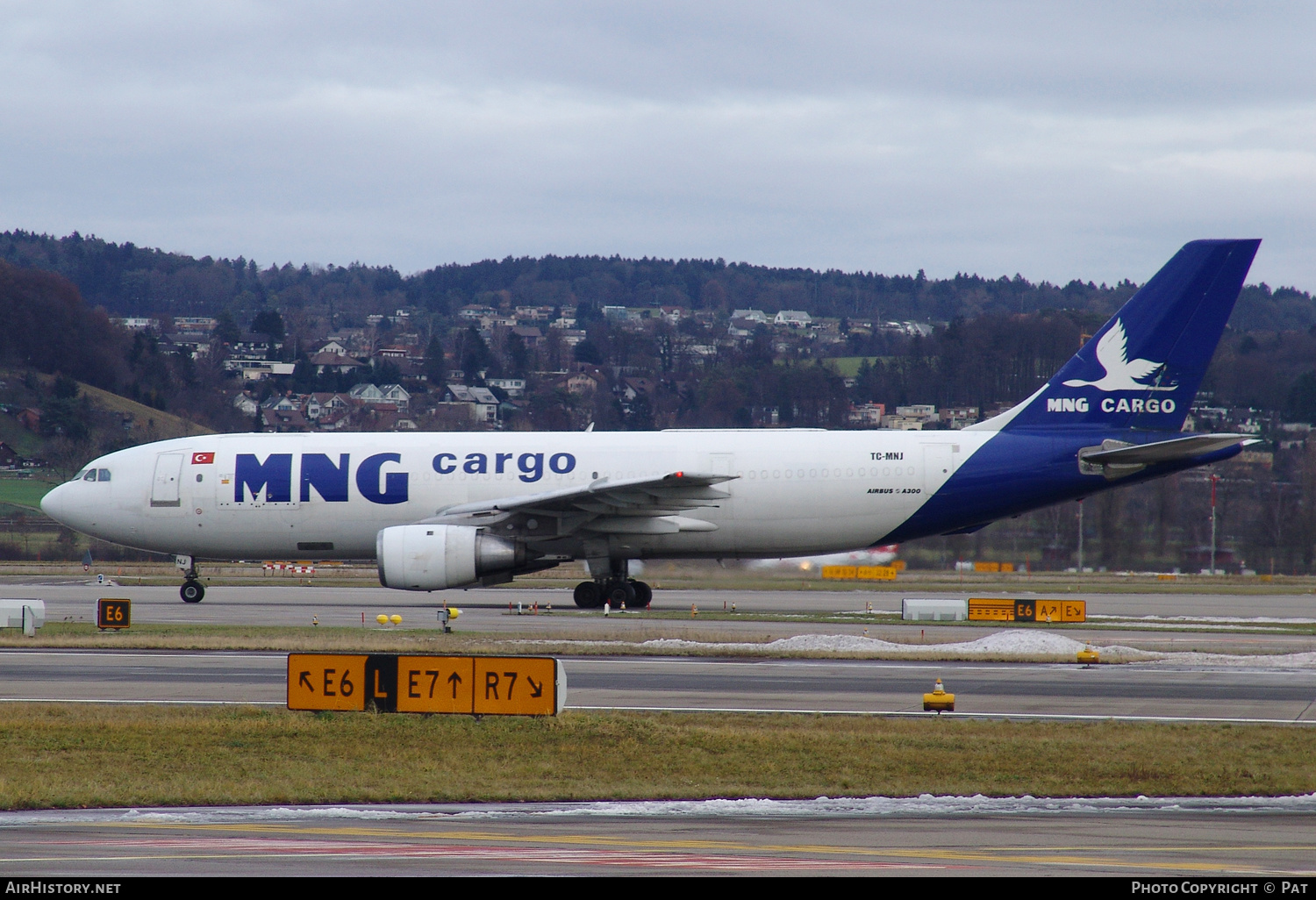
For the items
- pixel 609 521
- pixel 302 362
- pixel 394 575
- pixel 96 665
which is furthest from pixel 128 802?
pixel 302 362

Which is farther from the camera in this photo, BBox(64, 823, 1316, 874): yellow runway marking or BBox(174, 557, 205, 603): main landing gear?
BBox(174, 557, 205, 603): main landing gear

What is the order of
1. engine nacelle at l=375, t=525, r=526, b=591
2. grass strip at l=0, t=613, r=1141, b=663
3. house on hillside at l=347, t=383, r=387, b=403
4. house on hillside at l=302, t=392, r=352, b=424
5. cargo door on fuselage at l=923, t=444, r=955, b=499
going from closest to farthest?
grass strip at l=0, t=613, r=1141, b=663
engine nacelle at l=375, t=525, r=526, b=591
cargo door on fuselage at l=923, t=444, r=955, b=499
house on hillside at l=302, t=392, r=352, b=424
house on hillside at l=347, t=383, r=387, b=403

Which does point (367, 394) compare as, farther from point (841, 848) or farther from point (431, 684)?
point (841, 848)

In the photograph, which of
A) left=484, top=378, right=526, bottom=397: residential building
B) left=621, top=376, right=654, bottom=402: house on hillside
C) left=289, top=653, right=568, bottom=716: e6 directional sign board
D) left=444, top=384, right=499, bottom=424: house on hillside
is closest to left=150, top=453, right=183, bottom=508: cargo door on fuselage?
left=289, top=653, right=568, bottom=716: e6 directional sign board

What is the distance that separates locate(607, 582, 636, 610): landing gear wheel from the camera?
3209 centimetres

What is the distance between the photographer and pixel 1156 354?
31.1 metres

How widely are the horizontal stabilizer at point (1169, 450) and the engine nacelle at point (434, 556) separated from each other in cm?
1444

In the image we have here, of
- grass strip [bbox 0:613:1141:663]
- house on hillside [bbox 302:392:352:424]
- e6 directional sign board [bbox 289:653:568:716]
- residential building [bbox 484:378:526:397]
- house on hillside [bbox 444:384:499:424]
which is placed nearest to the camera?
e6 directional sign board [bbox 289:653:568:716]

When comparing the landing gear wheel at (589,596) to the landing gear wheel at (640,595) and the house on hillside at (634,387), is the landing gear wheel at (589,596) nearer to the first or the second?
the landing gear wheel at (640,595)

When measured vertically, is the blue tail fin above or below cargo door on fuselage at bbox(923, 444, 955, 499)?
above

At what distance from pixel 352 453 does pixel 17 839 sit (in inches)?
889

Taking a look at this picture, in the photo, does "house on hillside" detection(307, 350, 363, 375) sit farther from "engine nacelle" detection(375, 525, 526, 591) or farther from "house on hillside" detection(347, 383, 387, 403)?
"engine nacelle" detection(375, 525, 526, 591)

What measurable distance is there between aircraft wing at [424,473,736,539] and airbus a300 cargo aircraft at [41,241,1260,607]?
5cm

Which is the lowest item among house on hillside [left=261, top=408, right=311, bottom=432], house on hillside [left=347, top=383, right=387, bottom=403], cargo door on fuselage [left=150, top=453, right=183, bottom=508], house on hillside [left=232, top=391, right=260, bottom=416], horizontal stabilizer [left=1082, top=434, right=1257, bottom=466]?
cargo door on fuselage [left=150, top=453, right=183, bottom=508]
